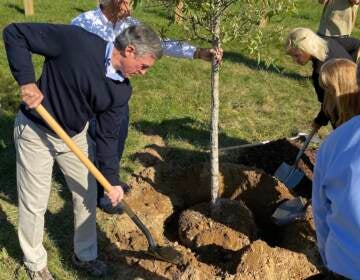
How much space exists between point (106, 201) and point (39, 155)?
1398 mm

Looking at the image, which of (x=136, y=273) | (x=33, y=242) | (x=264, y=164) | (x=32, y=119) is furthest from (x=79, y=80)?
(x=264, y=164)

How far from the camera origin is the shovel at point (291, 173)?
534cm

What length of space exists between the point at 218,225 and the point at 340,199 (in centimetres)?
272

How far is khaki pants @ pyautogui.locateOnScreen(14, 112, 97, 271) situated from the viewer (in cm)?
361

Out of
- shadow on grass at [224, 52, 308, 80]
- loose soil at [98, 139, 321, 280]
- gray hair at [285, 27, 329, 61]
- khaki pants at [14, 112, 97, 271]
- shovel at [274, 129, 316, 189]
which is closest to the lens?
khaki pants at [14, 112, 97, 271]

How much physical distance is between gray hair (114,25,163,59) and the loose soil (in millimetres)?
1582

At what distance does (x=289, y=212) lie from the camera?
474 cm

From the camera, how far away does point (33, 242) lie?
3.91 meters

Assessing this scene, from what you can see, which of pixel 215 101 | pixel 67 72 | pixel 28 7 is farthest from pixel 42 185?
pixel 28 7

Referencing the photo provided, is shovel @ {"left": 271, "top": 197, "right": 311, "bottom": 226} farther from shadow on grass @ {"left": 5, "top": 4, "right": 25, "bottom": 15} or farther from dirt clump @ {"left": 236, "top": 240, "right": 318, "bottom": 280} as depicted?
shadow on grass @ {"left": 5, "top": 4, "right": 25, "bottom": 15}

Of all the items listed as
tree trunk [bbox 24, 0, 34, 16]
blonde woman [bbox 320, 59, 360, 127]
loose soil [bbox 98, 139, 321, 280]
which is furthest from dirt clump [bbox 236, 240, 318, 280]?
tree trunk [bbox 24, 0, 34, 16]

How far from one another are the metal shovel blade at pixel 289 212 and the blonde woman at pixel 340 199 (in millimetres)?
2356

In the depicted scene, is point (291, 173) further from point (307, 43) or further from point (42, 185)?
point (42, 185)

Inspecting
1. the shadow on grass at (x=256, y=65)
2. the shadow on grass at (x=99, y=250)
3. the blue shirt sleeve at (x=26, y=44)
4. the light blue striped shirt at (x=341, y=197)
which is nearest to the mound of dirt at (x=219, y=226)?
the shadow on grass at (x=99, y=250)
